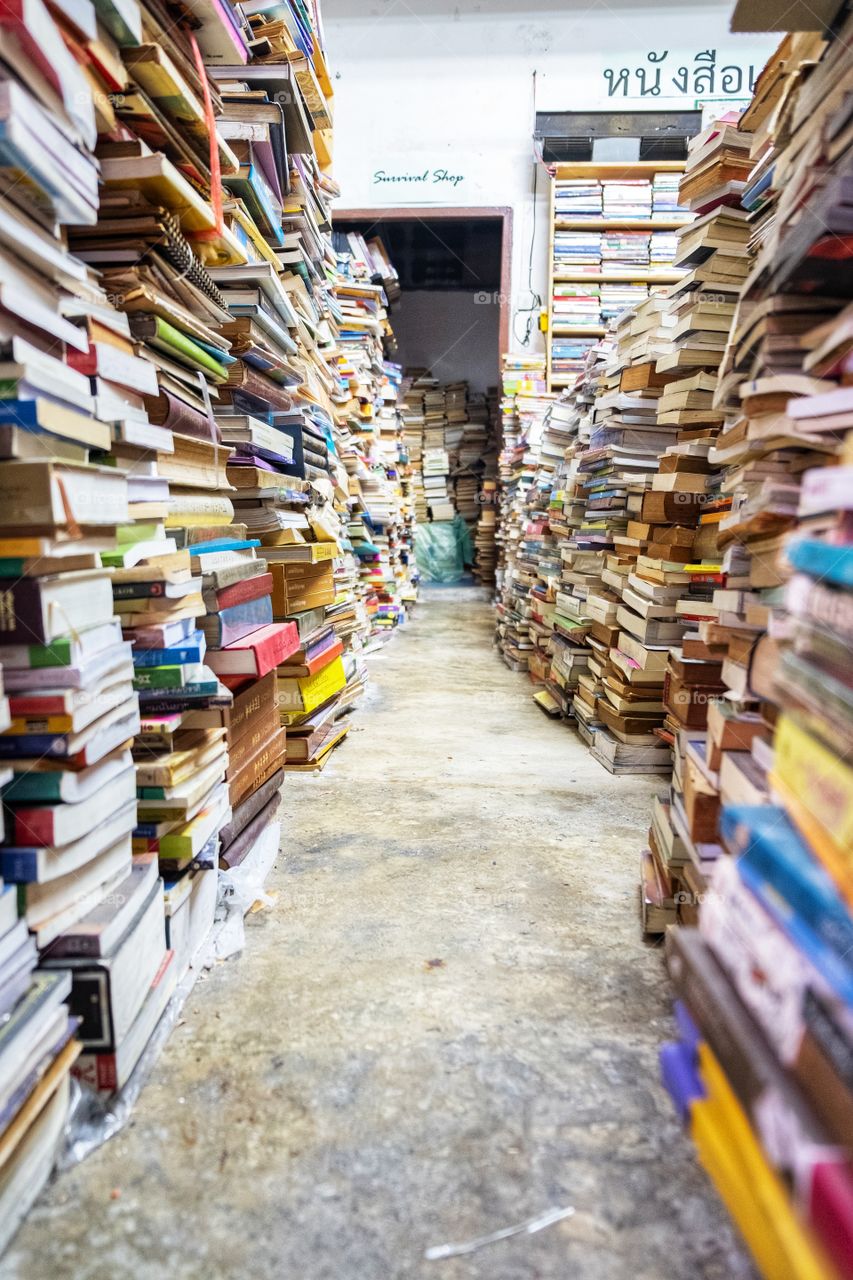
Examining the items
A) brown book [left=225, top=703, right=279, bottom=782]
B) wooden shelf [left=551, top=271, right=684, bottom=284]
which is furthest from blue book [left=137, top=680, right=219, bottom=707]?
wooden shelf [left=551, top=271, right=684, bottom=284]

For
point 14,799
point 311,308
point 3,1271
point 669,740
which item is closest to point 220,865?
point 14,799

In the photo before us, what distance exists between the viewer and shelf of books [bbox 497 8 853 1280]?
777mm

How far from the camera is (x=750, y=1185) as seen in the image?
836mm

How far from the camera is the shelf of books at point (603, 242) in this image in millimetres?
6871

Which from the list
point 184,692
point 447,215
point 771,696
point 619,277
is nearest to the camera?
point 771,696

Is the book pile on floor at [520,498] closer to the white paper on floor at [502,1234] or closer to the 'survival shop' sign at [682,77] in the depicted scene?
the 'survival shop' sign at [682,77]

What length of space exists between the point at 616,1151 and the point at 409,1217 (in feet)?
1.15

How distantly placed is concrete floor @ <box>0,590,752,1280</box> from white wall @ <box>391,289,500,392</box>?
34.1 feet

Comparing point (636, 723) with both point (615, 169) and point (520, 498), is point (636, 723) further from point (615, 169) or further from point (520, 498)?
point (615, 169)

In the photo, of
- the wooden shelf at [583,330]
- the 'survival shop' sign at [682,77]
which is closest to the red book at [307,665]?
the wooden shelf at [583,330]

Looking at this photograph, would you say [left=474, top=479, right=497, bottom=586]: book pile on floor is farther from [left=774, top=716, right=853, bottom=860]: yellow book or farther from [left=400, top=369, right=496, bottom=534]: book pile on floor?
[left=774, top=716, right=853, bottom=860]: yellow book

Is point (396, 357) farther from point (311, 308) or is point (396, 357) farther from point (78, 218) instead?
point (78, 218)

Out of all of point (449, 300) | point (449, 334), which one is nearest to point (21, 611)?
point (449, 334)

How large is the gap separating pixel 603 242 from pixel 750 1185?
7.62m
